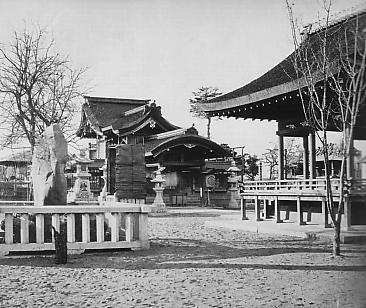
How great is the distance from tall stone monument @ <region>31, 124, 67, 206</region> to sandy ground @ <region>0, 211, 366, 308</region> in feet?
6.42

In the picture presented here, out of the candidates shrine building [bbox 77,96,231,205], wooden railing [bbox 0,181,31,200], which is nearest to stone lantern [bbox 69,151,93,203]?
shrine building [bbox 77,96,231,205]

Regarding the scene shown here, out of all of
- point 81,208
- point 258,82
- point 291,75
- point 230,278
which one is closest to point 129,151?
point 258,82

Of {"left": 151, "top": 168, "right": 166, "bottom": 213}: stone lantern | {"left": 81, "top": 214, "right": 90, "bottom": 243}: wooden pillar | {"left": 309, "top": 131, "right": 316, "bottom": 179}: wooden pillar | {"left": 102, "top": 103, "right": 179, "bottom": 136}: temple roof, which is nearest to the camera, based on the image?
{"left": 81, "top": 214, "right": 90, "bottom": 243}: wooden pillar

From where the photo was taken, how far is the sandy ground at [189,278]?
329 centimetres

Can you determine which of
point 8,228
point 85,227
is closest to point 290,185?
point 85,227

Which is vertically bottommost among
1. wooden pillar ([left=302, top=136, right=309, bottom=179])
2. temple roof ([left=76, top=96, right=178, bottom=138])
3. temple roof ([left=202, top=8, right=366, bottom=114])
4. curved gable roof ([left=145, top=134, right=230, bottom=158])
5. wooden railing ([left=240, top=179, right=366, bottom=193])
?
wooden railing ([left=240, top=179, right=366, bottom=193])

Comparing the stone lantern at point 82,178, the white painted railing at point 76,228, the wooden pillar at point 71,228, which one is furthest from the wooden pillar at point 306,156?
the stone lantern at point 82,178

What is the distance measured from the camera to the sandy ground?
10.8ft

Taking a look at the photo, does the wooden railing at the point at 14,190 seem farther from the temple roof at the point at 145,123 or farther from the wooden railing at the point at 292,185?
the wooden railing at the point at 292,185

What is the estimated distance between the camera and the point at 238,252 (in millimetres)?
5727

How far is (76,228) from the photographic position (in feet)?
19.9

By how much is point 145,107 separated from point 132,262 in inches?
579

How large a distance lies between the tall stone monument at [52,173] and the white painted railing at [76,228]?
3.92 ft

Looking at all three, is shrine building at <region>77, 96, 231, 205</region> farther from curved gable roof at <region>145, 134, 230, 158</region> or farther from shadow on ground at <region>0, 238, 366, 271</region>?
shadow on ground at <region>0, 238, 366, 271</region>
